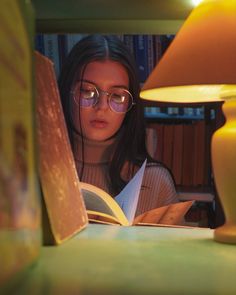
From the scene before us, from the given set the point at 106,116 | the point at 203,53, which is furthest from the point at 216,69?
the point at 106,116

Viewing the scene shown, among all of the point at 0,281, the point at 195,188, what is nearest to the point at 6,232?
the point at 0,281

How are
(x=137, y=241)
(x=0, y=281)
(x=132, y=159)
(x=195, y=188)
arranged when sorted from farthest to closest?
(x=195, y=188), (x=132, y=159), (x=137, y=241), (x=0, y=281)

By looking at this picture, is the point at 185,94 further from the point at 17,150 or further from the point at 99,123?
the point at 99,123

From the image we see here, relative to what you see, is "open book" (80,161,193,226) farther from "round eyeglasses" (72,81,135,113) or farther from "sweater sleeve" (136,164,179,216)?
"sweater sleeve" (136,164,179,216)

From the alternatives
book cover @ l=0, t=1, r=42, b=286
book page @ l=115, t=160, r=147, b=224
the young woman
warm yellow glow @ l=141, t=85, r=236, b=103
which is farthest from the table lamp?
the young woman

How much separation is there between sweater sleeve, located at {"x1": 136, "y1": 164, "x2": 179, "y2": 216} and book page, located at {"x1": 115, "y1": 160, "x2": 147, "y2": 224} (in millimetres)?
1280

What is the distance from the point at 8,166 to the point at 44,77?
281 millimetres

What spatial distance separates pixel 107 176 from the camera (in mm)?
2332

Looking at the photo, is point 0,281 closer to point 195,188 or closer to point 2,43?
point 2,43

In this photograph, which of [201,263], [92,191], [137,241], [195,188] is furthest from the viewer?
[195,188]

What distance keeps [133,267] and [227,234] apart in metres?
0.22

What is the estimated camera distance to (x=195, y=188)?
2787mm

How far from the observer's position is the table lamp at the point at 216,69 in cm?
59

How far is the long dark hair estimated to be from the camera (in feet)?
7.48
